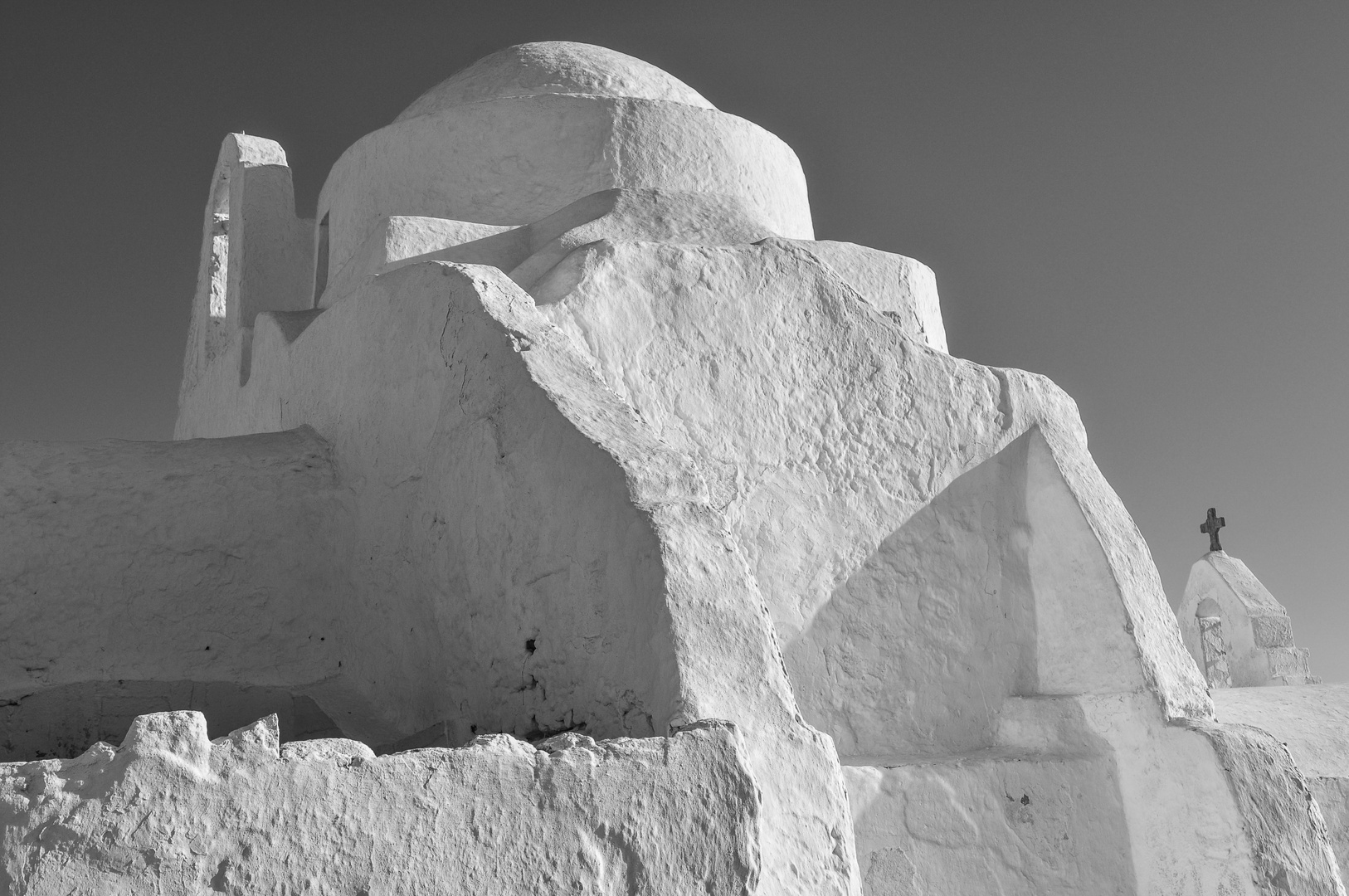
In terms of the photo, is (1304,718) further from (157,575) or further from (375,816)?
(375,816)

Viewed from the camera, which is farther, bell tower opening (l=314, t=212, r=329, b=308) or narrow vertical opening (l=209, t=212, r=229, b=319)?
narrow vertical opening (l=209, t=212, r=229, b=319)

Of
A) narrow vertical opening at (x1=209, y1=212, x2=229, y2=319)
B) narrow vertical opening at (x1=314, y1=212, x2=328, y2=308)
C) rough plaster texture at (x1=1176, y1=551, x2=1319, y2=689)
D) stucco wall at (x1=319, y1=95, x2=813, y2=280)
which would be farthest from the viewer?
rough plaster texture at (x1=1176, y1=551, x2=1319, y2=689)

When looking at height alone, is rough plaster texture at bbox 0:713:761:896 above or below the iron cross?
below

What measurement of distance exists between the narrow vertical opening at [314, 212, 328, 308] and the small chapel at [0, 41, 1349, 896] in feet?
5.36

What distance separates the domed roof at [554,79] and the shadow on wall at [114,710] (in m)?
3.61

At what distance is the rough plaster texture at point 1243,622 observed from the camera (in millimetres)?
11492

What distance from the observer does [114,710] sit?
3.55m

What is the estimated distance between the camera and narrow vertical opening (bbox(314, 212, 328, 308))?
6.59m

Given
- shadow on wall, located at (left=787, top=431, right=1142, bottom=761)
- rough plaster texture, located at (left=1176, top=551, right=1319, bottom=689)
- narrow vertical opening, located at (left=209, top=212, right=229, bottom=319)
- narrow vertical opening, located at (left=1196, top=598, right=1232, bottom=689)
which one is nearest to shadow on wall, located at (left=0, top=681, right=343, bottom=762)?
shadow on wall, located at (left=787, top=431, right=1142, bottom=761)

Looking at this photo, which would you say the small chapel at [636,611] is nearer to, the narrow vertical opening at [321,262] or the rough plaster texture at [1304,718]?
the narrow vertical opening at [321,262]

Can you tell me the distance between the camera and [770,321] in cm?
409

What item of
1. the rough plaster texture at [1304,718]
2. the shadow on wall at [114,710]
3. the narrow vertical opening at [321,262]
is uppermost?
the narrow vertical opening at [321,262]

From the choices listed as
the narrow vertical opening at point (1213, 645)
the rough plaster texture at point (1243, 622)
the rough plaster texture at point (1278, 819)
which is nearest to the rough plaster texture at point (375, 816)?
the rough plaster texture at point (1278, 819)

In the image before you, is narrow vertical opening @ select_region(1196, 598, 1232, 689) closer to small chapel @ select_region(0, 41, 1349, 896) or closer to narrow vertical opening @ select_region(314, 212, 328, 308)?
small chapel @ select_region(0, 41, 1349, 896)
